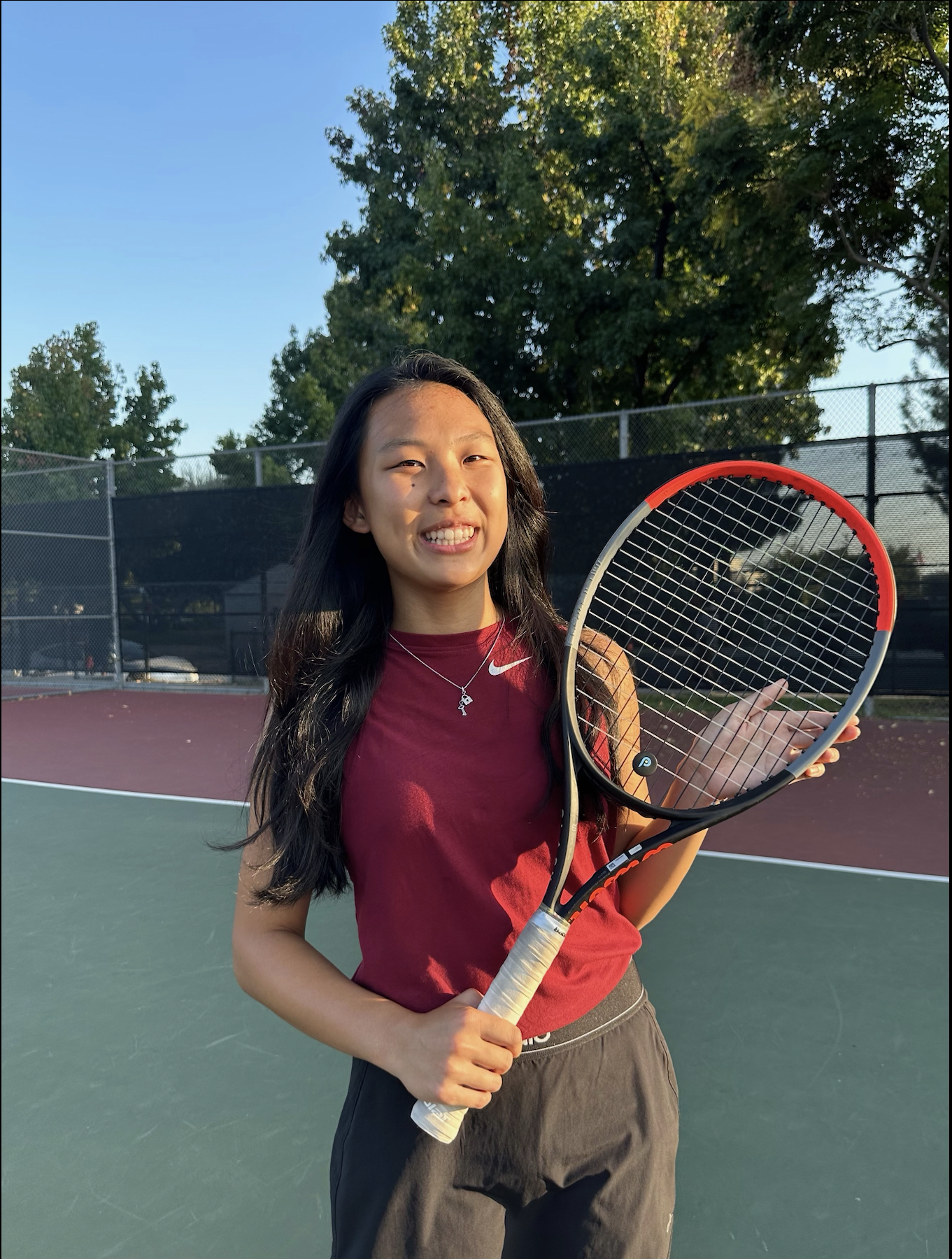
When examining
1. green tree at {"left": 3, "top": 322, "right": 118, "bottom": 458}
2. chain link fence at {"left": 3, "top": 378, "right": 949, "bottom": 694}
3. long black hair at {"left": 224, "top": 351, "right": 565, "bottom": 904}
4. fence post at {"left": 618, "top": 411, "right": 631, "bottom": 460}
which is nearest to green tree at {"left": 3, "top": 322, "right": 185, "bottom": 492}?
green tree at {"left": 3, "top": 322, "right": 118, "bottom": 458}

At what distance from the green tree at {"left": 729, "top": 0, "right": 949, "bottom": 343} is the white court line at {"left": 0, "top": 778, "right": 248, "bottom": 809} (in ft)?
24.0

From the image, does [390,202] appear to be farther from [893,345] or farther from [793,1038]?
[793,1038]

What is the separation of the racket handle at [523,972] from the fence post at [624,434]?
860 cm

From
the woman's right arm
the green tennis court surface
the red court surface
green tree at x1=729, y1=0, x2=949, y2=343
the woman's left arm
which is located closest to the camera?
the woman's right arm

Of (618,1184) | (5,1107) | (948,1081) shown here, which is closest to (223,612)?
(5,1107)

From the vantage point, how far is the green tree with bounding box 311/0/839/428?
12305 mm

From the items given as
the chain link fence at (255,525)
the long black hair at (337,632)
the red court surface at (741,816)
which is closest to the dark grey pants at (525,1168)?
the long black hair at (337,632)

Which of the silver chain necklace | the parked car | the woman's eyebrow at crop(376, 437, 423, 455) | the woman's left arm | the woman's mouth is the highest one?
the woman's eyebrow at crop(376, 437, 423, 455)

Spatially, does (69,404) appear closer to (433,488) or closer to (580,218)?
(580,218)

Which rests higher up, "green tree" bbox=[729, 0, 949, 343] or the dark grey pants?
"green tree" bbox=[729, 0, 949, 343]

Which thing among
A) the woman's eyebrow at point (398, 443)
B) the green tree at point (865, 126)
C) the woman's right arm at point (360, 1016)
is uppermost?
the green tree at point (865, 126)

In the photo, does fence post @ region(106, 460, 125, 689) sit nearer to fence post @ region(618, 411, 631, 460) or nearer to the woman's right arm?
fence post @ region(618, 411, 631, 460)

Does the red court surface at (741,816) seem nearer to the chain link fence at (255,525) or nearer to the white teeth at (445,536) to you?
the chain link fence at (255,525)

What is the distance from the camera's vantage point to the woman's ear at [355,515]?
4.64ft
